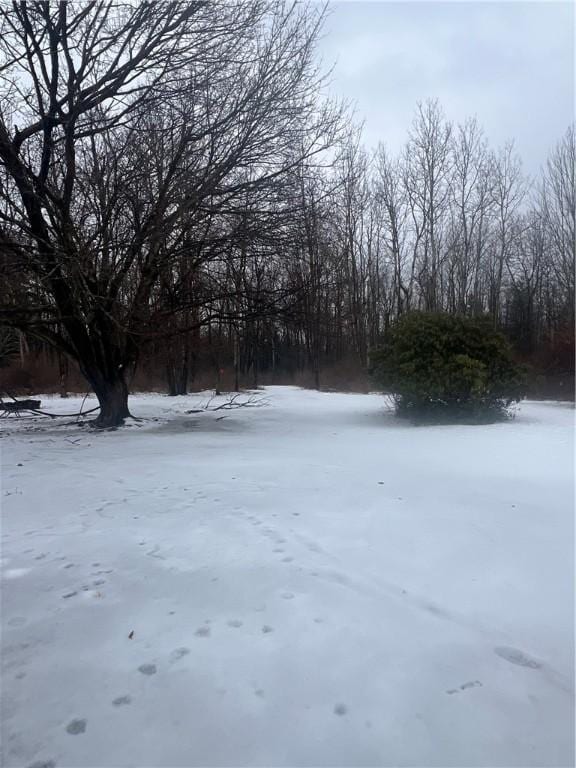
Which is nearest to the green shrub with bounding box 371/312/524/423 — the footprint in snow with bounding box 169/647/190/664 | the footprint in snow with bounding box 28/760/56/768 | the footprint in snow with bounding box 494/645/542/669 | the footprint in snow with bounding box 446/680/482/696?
the footprint in snow with bounding box 494/645/542/669

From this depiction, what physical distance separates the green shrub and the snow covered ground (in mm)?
4720

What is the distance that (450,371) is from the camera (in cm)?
1020

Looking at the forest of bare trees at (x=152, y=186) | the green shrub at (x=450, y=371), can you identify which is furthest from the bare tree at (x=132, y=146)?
the green shrub at (x=450, y=371)

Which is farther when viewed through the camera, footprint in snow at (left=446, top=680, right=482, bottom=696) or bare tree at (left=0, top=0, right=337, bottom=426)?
bare tree at (left=0, top=0, right=337, bottom=426)

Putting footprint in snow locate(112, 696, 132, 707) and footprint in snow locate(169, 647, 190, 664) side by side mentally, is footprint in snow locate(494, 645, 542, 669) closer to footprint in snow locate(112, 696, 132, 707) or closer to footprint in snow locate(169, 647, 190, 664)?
footprint in snow locate(169, 647, 190, 664)

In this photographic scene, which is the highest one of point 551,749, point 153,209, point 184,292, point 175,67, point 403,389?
point 175,67

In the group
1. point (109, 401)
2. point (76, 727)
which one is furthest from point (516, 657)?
point (109, 401)

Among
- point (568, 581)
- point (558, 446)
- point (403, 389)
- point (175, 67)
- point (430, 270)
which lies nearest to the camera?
point (568, 581)

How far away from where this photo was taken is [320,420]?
1126 centimetres

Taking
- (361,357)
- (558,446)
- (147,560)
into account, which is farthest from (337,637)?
(361,357)

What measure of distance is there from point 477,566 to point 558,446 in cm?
468

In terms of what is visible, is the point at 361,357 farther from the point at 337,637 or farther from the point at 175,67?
the point at 337,637

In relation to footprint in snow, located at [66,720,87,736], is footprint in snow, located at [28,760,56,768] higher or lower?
lower

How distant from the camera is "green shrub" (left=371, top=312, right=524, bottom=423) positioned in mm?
10122
